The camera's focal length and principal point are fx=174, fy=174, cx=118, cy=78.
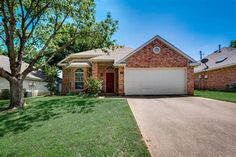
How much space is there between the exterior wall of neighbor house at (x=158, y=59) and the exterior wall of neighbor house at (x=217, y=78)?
269 inches

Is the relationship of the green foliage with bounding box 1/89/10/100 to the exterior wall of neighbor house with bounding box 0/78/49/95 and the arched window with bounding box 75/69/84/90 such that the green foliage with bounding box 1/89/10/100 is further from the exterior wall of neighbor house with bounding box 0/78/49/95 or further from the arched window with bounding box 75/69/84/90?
the arched window with bounding box 75/69/84/90

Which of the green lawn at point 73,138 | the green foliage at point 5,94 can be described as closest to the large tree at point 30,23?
the green lawn at point 73,138

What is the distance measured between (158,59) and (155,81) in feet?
6.63

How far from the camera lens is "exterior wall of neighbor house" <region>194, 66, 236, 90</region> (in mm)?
19303

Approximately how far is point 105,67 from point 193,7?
31.3 ft

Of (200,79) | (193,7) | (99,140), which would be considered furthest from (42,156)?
(200,79)

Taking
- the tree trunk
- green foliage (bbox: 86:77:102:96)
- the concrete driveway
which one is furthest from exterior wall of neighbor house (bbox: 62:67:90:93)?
the concrete driveway

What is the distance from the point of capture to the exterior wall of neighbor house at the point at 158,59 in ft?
51.9

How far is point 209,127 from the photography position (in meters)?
5.84

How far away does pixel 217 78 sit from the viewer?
21625mm

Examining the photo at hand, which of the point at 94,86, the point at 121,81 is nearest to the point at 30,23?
the point at 94,86

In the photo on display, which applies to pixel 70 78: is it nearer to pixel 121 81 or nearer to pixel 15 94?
pixel 121 81

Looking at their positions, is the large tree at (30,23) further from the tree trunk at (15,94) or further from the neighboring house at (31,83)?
the neighboring house at (31,83)

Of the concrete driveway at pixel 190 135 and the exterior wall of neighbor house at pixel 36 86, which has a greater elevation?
the exterior wall of neighbor house at pixel 36 86
